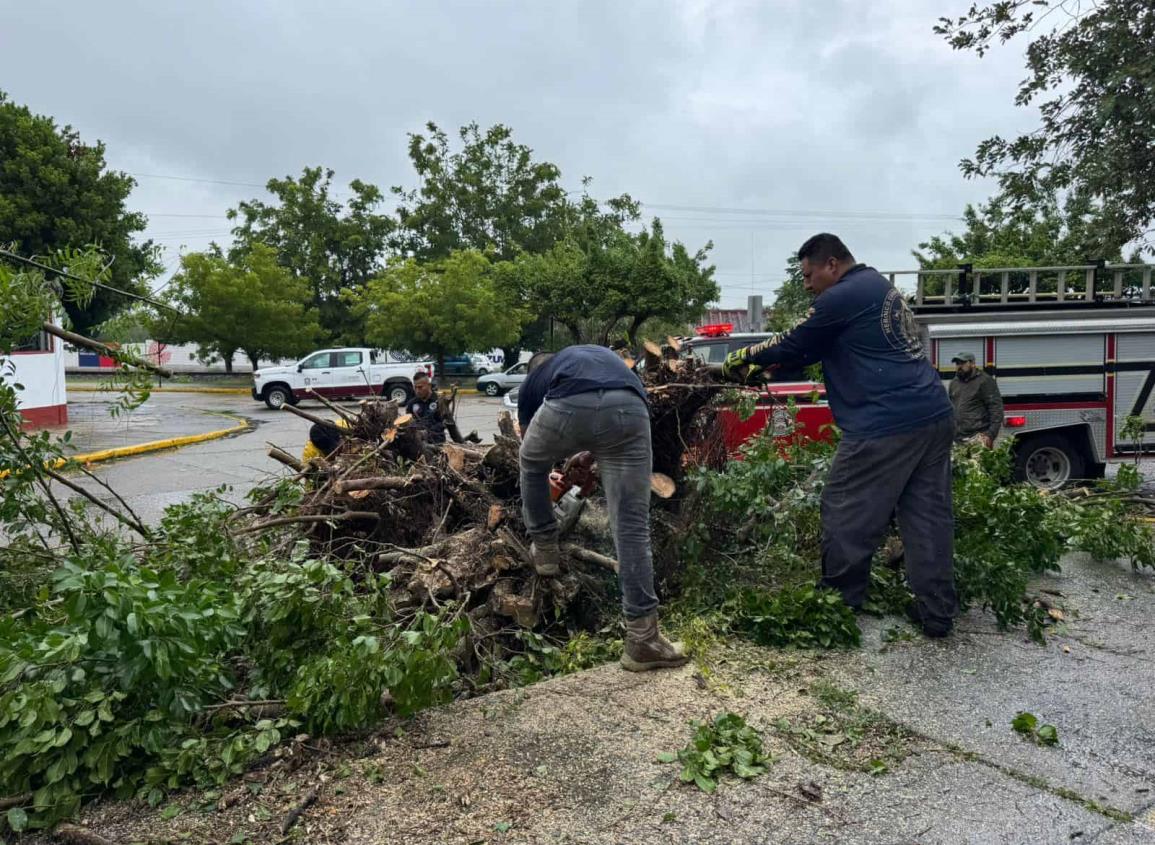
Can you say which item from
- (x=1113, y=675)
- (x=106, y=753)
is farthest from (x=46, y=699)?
(x=1113, y=675)

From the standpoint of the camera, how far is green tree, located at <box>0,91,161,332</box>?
944 inches

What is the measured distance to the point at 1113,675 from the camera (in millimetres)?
3930

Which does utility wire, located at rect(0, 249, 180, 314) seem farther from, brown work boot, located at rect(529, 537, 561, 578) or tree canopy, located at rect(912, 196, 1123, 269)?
tree canopy, located at rect(912, 196, 1123, 269)

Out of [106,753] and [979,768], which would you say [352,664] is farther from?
[979,768]

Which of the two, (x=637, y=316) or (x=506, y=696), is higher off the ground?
(x=637, y=316)

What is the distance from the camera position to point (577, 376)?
3.91 meters

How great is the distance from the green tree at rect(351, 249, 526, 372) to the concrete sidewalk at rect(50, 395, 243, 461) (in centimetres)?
1045

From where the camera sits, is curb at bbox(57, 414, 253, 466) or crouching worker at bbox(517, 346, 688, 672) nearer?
crouching worker at bbox(517, 346, 688, 672)

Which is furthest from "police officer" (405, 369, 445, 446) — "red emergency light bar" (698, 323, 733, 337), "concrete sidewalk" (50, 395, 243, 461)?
"concrete sidewalk" (50, 395, 243, 461)

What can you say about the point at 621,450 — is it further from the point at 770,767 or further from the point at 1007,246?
the point at 1007,246

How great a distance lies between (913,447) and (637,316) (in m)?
26.1

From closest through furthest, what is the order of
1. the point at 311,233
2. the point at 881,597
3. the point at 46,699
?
the point at 46,699 < the point at 881,597 < the point at 311,233

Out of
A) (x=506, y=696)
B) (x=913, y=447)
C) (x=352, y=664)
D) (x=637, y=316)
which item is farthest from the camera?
(x=637, y=316)

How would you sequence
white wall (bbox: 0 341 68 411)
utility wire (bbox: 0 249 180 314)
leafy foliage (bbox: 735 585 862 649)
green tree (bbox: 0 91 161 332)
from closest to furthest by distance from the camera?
utility wire (bbox: 0 249 180 314) < leafy foliage (bbox: 735 585 862 649) < white wall (bbox: 0 341 68 411) < green tree (bbox: 0 91 161 332)
